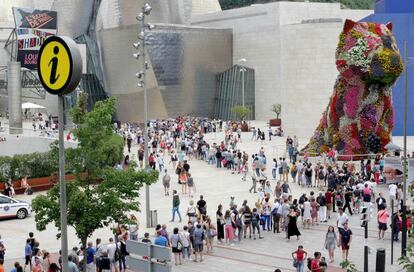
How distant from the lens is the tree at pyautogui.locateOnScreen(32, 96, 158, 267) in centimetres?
1430

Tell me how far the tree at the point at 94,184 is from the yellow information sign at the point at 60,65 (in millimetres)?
5316

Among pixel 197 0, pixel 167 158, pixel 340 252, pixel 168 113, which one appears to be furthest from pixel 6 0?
pixel 340 252

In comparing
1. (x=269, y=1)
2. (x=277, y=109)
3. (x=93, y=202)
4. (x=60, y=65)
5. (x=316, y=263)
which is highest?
(x=269, y=1)

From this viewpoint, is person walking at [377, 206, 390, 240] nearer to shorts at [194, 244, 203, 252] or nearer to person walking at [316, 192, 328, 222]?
person walking at [316, 192, 328, 222]

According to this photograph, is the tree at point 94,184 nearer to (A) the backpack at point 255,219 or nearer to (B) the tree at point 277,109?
(A) the backpack at point 255,219

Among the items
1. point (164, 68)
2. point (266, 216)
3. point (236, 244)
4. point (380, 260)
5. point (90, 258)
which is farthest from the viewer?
point (164, 68)

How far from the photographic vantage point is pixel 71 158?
1516 centimetres

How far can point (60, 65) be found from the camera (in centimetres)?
910

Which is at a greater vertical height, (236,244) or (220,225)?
(220,225)

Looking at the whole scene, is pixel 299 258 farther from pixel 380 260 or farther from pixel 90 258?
pixel 90 258

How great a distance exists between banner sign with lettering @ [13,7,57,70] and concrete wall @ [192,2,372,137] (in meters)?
18.9

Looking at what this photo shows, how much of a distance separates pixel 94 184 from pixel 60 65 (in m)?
6.45

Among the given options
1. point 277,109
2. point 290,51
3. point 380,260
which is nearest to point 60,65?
point 380,260

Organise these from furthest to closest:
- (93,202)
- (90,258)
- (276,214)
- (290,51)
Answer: (290,51) → (276,214) → (90,258) → (93,202)
